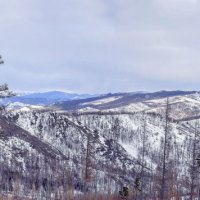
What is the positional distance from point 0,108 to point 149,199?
147511 millimetres

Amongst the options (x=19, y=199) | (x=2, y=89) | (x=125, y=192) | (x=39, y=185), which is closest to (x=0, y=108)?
(x=2, y=89)

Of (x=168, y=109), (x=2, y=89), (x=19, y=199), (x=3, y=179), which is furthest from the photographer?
(x=3, y=179)

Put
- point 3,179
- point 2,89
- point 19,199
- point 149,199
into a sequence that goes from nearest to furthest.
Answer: point 2,89, point 19,199, point 149,199, point 3,179

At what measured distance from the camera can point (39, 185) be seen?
654ft

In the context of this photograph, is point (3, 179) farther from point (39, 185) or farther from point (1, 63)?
point (1, 63)

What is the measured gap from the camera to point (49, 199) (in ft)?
559

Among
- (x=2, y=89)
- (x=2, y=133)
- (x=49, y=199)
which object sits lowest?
(x=49, y=199)

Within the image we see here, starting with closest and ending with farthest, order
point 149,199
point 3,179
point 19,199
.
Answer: point 19,199, point 149,199, point 3,179

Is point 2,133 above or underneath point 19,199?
above

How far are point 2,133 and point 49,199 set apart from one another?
5529 inches

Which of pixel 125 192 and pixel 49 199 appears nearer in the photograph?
pixel 125 192

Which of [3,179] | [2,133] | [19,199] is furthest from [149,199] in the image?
[2,133]

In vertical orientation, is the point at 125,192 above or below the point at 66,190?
above

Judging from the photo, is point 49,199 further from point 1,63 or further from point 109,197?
point 1,63
